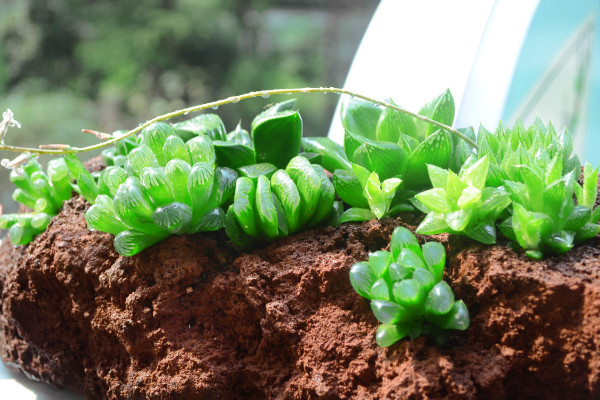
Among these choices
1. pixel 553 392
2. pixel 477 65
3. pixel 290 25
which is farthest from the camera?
pixel 290 25

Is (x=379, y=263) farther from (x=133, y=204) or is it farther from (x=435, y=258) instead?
(x=133, y=204)

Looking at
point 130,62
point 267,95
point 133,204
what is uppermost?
point 267,95

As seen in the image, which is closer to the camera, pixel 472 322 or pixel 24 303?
pixel 472 322

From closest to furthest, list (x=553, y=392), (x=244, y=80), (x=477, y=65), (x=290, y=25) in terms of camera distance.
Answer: (x=553, y=392), (x=477, y=65), (x=244, y=80), (x=290, y=25)

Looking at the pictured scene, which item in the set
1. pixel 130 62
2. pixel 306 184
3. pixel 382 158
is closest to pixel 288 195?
pixel 306 184

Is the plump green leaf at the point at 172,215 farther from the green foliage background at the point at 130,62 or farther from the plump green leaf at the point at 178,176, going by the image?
the green foliage background at the point at 130,62

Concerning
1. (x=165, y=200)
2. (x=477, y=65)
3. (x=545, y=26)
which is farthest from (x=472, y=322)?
(x=545, y=26)

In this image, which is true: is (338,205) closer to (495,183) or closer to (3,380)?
(495,183)
